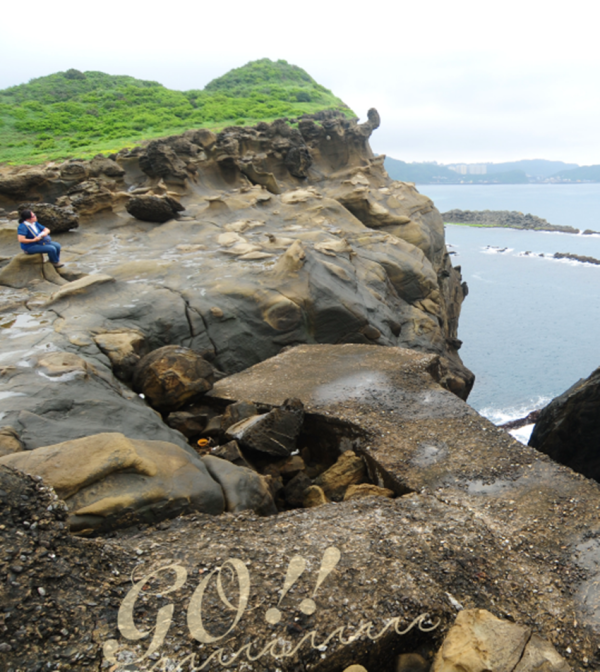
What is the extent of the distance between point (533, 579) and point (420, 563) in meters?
1.13

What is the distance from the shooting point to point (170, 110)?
3859 cm

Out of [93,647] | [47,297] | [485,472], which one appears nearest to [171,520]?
[93,647]

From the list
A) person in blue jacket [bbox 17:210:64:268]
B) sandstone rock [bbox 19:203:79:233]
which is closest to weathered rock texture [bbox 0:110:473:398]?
sandstone rock [bbox 19:203:79:233]

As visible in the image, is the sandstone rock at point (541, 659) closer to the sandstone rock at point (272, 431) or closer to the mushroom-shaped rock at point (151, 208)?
the sandstone rock at point (272, 431)

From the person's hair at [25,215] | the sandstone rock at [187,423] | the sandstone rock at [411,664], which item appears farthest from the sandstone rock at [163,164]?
the sandstone rock at [411,664]

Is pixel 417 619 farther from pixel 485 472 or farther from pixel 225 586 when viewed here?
pixel 485 472

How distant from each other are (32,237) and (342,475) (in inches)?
322

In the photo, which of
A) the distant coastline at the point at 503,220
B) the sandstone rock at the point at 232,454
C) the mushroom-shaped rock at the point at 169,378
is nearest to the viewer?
the sandstone rock at the point at 232,454

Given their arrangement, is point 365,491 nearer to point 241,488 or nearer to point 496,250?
point 241,488

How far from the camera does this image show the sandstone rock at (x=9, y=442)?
16.3 feet

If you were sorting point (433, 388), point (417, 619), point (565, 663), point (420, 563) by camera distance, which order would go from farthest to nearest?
point (433, 388) < point (420, 563) < point (417, 619) < point (565, 663)

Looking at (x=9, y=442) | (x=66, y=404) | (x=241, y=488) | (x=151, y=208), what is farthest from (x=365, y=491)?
(x=151, y=208)

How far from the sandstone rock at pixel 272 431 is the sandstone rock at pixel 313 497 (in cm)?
97

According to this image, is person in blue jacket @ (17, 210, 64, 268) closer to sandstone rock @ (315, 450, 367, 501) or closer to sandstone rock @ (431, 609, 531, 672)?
sandstone rock @ (315, 450, 367, 501)
